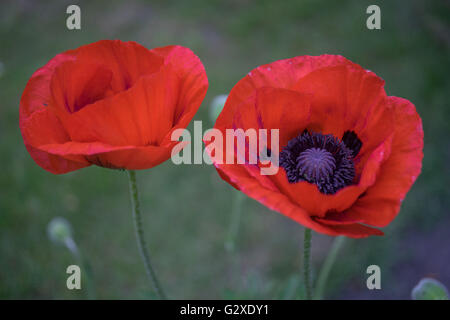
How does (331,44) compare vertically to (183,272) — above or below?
above

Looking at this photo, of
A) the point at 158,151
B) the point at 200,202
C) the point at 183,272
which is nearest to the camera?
the point at 158,151

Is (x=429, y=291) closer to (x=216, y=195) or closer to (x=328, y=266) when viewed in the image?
(x=328, y=266)

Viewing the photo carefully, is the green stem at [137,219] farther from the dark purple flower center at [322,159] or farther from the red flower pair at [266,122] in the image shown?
the dark purple flower center at [322,159]

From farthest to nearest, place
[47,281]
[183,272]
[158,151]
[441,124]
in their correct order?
[441,124], [183,272], [47,281], [158,151]

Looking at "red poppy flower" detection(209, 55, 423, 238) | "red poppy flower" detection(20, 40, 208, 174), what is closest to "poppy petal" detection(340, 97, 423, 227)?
"red poppy flower" detection(209, 55, 423, 238)

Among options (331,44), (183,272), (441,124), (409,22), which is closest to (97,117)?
(183,272)

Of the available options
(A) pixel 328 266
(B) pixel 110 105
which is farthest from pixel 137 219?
(A) pixel 328 266

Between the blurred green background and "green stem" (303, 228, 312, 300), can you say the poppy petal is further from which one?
the blurred green background
